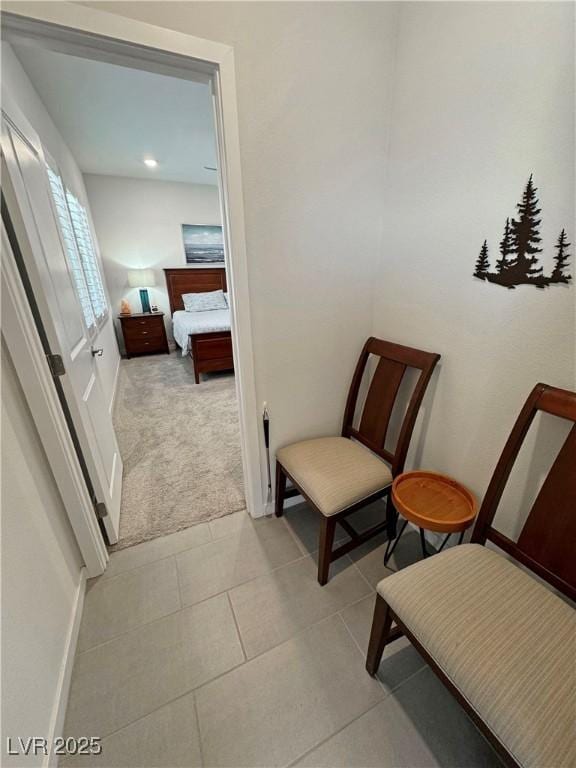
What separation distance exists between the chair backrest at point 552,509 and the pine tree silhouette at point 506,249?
448 millimetres

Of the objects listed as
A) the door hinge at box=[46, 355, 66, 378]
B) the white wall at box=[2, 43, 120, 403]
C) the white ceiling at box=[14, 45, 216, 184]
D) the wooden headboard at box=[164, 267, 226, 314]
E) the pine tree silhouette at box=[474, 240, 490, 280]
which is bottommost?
the door hinge at box=[46, 355, 66, 378]

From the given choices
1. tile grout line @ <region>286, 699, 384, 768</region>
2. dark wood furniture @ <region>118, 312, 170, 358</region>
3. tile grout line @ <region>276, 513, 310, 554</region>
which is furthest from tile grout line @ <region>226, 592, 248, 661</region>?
dark wood furniture @ <region>118, 312, 170, 358</region>

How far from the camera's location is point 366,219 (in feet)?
5.00

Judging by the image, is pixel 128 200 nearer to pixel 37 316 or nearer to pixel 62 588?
pixel 37 316

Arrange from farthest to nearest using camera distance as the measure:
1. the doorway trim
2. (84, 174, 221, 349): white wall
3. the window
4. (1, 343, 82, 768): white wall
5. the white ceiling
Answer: (84, 174, 221, 349): white wall → the window → the white ceiling → the doorway trim → (1, 343, 82, 768): white wall

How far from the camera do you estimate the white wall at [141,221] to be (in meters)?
4.55

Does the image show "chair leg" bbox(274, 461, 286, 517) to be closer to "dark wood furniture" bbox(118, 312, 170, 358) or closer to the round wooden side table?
the round wooden side table

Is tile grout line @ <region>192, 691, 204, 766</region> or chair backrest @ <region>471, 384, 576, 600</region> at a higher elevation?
chair backrest @ <region>471, 384, 576, 600</region>

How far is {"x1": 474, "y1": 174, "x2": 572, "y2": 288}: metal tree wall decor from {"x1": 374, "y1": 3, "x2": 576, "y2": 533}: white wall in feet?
0.07

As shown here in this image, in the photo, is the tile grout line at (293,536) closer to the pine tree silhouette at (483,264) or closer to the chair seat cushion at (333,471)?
the chair seat cushion at (333,471)

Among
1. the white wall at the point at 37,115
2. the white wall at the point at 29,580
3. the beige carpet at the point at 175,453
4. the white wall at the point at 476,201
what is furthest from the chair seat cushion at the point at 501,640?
the white wall at the point at 37,115

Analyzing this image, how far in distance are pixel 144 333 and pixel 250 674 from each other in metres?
4.82

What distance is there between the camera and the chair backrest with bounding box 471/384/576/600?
0.88 meters

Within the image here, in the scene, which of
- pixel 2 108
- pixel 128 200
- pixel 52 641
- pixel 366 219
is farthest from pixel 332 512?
pixel 128 200
